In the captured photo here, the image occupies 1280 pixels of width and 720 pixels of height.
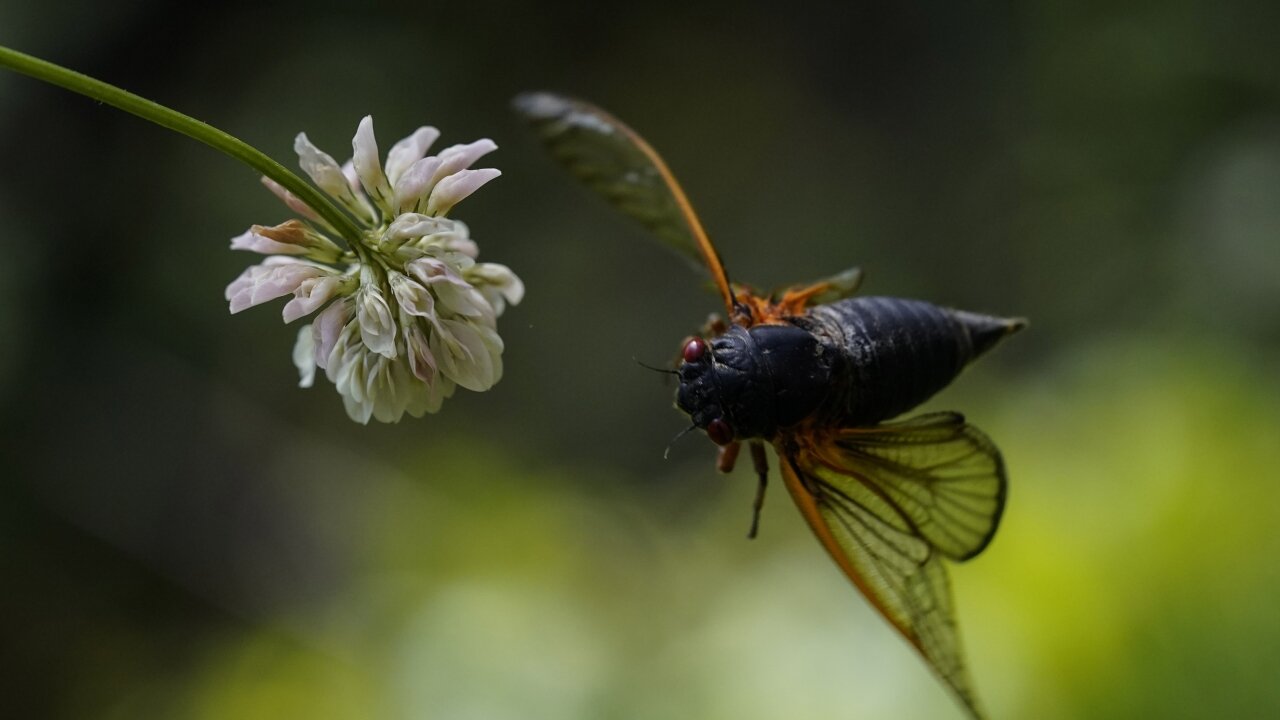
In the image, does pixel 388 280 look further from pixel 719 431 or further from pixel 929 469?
pixel 929 469

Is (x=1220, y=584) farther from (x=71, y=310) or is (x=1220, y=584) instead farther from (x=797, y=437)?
(x=71, y=310)

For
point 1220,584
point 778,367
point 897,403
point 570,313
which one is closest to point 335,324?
point 778,367

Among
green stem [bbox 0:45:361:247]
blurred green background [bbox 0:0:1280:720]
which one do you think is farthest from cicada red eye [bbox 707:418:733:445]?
blurred green background [bbox 0:0:1280:720]

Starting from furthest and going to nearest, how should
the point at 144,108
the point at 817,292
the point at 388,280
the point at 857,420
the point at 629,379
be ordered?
the point at 629,379, the point at 817,292, the point at 857,420, the point at 388,280, the point at 144,108

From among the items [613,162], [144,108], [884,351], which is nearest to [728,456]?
[884,351]

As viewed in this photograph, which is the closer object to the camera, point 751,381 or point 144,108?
point 144,108

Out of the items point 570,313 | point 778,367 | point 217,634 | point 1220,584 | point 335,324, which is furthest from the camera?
point 570,313
